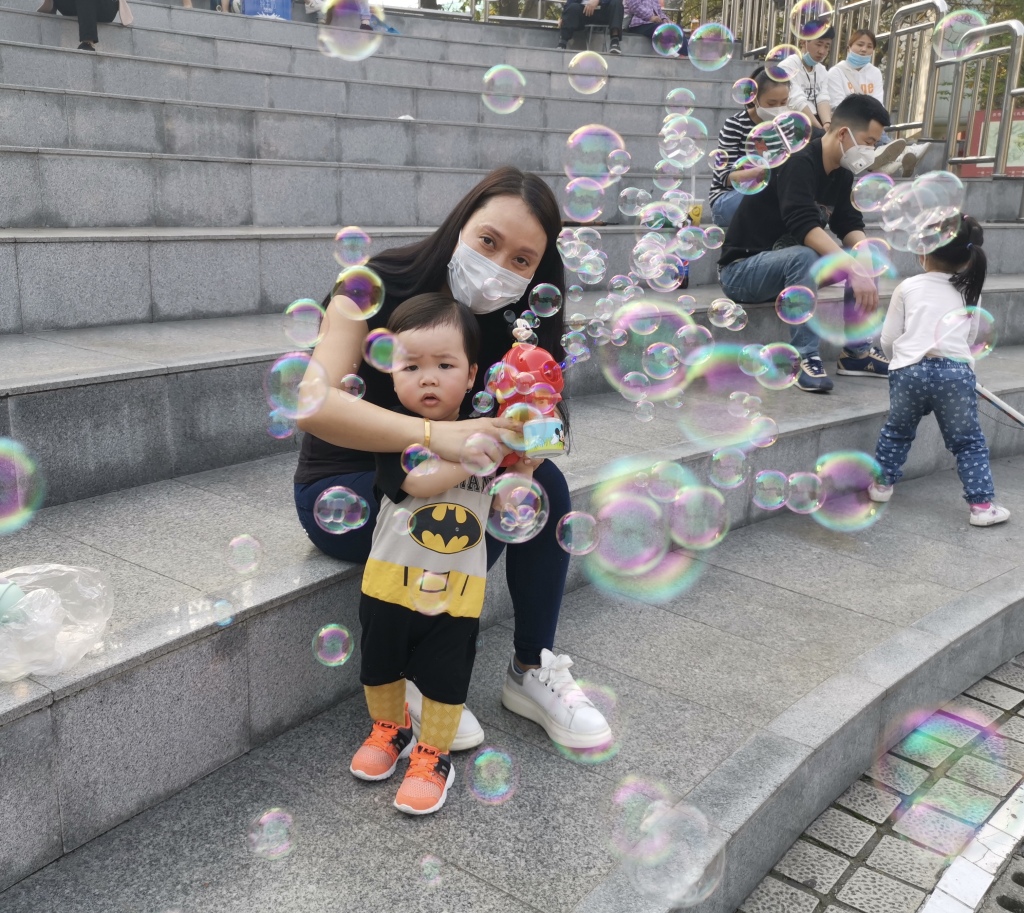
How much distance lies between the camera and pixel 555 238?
256 centimetres

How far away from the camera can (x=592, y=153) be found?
458 cm

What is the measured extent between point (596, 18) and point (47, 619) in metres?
12.4

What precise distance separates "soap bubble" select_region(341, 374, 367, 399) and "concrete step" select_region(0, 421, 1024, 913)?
1.60 ft

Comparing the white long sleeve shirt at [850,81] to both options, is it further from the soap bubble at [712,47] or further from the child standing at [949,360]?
the child standing at [949,360]

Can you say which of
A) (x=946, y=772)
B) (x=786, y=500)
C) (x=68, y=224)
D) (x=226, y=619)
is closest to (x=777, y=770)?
(x=946, y=772)

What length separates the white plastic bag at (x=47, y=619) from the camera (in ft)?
6.50

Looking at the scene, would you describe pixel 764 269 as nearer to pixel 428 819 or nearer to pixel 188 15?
pixel 428 819

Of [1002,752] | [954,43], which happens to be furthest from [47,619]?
[954,43]

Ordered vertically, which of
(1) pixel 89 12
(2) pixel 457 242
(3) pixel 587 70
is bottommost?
(2) pixel 457 242

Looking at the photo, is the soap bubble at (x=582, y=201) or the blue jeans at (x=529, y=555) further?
the soap bubble at (x=582, y=201)

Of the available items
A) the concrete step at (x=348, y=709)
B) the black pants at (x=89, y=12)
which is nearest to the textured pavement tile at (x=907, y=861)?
the concrete step at (x=348, y=709)

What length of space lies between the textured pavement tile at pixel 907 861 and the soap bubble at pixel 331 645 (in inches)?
54.7

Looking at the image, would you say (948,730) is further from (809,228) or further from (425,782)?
(809,228)

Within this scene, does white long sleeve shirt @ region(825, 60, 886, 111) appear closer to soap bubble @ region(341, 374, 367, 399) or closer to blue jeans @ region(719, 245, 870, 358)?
blue jeans @ region(719, 245, 870, 358)
